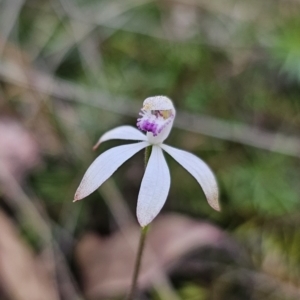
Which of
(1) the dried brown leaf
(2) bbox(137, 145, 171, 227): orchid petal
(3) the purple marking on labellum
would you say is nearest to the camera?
(2) bbox(137, 145, 171, 227): orchid petal

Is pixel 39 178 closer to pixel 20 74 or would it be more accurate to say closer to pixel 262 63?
pixel 20 74

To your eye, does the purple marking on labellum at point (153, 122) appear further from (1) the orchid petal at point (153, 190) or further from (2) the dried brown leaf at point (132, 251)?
(2) the dried brown leaf at point (132, 251)

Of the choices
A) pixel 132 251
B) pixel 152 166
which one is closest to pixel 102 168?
pixel 152 166

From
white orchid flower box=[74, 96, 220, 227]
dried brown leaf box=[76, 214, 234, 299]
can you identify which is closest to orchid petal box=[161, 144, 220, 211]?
white orchid flower box=[74, 96, 220, 227]

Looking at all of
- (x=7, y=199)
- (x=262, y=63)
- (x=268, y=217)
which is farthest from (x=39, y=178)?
(x=262, y=63)

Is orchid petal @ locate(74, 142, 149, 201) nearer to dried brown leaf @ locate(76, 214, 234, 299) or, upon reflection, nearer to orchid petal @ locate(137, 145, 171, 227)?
orchid petal @ locate(137, 145, 171, 227)

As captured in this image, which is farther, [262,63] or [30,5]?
[30,5]

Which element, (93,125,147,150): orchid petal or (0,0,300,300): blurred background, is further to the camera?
(0,0,300,300): blurred background

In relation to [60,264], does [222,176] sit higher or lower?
higher
